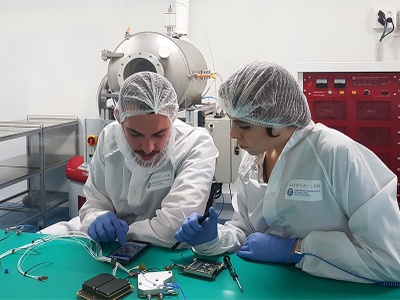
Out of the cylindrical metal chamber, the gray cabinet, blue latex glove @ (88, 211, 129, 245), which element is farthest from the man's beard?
the gray cabinet

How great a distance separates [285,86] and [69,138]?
3006 mm

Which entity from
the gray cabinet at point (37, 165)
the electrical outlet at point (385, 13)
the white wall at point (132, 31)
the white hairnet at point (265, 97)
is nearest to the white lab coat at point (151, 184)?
the white hairnet at point (265, 97)

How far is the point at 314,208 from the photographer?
1246mm

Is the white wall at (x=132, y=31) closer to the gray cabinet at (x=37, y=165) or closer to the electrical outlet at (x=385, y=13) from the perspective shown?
the electrical outlet at (x=385, y=13)

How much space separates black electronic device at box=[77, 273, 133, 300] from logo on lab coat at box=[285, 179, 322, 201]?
519 millimetres

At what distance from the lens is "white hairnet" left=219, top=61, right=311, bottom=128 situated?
119cm

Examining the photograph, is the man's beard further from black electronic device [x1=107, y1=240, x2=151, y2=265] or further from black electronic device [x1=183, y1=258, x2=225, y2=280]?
black electronic device [x1=183, y1=258, x2=225, y2=280]

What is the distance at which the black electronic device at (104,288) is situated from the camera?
3.42 ft

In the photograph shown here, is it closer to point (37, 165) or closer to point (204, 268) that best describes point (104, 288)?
point (204, 268)

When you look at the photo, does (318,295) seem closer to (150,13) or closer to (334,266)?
(334,266)

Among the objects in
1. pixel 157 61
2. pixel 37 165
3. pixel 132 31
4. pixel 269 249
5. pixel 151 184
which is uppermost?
pixel 132 31

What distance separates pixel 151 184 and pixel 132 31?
2364mm

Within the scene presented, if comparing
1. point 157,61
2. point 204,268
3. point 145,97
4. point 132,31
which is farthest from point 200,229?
point 132,31

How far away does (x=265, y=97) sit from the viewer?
1188 millimetres
